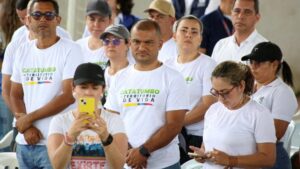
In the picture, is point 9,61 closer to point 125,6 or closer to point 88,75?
point 125,6

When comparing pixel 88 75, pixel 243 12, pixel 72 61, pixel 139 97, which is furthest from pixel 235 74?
pixel 243 12

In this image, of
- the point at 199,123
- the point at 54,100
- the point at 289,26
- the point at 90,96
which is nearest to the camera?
the point at 90,96

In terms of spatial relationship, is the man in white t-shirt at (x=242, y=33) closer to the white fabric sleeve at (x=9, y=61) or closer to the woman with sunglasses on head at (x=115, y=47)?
the woman with sunglasses on head at (x=115, y=47)

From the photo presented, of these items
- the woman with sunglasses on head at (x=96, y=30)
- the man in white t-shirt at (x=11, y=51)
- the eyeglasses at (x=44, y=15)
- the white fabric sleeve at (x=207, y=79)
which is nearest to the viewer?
the eyeglasses at (x=44, y=15)

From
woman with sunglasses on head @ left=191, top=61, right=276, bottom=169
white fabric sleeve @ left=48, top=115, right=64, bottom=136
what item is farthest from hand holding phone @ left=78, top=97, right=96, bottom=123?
woman with sunglasses on head @ left=191, top=61, right=276, bottom=169

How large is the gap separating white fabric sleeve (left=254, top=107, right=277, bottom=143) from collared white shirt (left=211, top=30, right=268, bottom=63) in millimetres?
1425

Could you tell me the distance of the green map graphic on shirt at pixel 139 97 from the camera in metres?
5.86

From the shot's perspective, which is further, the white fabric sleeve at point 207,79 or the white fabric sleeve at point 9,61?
the white fabric sleeve at point 9,61

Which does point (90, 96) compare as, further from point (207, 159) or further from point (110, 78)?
point (110, 78)

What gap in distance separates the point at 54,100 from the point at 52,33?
0.52 meters

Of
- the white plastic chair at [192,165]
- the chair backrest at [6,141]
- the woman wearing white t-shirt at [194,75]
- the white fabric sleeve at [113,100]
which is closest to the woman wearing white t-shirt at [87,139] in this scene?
the white fabric sleeve at [113,100]

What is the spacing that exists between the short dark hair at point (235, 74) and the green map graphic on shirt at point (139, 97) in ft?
1.91

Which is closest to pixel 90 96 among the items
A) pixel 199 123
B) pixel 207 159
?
pixel 207 159

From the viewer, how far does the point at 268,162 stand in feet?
17.6
